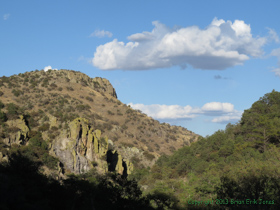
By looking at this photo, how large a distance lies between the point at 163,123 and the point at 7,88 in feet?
217

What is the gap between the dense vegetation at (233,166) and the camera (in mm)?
31175

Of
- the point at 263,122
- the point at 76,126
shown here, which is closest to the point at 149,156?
the point at 76,126

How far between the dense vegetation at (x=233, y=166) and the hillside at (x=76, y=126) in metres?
12.7

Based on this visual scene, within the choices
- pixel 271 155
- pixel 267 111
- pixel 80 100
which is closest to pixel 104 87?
pixel 80 100

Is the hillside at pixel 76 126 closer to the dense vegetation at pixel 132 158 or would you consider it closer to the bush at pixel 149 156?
the bush at pixel 149 156

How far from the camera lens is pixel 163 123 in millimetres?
137375

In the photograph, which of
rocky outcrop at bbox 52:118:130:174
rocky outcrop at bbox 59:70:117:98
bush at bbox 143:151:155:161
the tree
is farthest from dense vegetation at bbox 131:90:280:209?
rocky outcrop at bbox 59:70:117:98

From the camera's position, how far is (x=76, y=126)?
68188 millimetres

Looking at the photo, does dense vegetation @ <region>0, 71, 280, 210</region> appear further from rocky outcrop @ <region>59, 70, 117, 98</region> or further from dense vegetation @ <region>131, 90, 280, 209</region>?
rocky outcrop @ <region>59, 70, 117, 98</region>

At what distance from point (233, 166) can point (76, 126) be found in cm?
3509

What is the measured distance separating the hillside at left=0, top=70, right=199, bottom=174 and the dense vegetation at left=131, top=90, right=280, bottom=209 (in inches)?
499

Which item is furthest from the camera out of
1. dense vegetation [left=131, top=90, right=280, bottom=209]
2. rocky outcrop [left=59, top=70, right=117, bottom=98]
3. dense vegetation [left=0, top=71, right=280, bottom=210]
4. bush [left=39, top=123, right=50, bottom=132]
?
rocky outcrop [left=59, top=70, right=117, bottom=98]

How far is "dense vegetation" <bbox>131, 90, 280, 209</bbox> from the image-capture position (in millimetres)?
31175

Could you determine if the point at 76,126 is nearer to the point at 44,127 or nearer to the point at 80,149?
the point at 80,149
